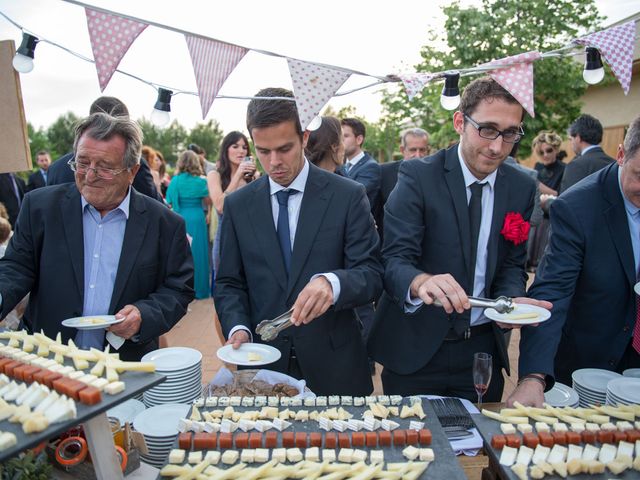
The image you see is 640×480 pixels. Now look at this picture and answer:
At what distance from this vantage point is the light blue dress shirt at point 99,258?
2223mm

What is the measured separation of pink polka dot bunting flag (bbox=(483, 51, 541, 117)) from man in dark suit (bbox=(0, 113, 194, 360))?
67.6 inches

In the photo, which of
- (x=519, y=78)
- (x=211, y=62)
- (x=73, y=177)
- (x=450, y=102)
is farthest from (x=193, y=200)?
(x=519, y=78)

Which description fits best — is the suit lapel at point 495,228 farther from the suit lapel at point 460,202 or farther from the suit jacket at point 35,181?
the suit jacket at point 35,181

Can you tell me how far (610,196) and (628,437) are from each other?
44.7 inches

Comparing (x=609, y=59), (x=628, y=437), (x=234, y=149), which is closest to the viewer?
(x=628, y=437)

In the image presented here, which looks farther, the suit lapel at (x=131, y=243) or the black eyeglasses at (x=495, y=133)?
the suit lapel at (x=131, y=243)

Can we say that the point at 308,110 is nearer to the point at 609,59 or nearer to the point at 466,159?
the point at 466,159

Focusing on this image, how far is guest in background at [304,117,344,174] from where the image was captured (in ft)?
12.6

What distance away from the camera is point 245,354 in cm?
184

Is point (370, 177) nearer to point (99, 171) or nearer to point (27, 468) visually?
point (99, 171)

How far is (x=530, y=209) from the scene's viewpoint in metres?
2.31

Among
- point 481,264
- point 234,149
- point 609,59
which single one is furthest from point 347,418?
point 234,149

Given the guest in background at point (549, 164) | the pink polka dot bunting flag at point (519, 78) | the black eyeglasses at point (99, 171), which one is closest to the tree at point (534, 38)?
the guest in background at point (549, 164)

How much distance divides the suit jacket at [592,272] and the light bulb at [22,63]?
252 cm
